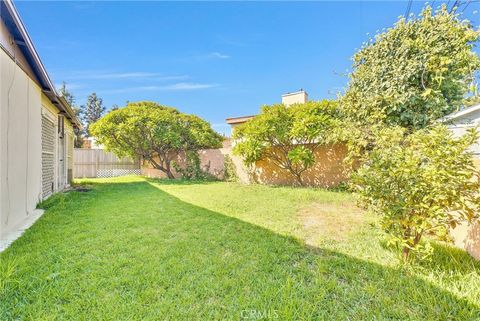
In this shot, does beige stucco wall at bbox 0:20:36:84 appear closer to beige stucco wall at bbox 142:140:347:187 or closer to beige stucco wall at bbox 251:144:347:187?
beige stucco wall at bbox 142:140:347:187

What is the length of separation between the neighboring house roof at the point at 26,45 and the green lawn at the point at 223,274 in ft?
11.3

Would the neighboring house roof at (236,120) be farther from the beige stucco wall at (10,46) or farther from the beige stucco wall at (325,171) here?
the beige stucco wall at (10,46)

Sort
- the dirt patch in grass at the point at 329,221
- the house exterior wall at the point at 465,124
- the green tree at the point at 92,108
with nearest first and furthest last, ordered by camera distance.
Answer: the house exterior wall at the point at 465,124, the dirt patch in grass at the point at 329,221, the green tree at the point at 92,108

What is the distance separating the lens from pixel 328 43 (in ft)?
28.4

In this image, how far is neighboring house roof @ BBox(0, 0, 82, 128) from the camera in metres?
3.69

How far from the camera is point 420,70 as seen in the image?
5.64 meters

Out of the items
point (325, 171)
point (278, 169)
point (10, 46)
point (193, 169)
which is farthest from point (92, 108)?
point (325, 171)

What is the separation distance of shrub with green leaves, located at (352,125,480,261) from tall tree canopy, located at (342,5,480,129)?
3.57 metres

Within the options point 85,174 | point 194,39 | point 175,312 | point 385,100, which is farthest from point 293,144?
point 85,174

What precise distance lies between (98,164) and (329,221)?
1706 centimetres

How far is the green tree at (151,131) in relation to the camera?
12453 millimetres

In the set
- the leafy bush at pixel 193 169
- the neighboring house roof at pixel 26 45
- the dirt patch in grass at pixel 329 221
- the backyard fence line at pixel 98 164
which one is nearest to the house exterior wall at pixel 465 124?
the dirt patch in grass at pixel 329 221

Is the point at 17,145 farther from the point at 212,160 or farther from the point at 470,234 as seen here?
the point at 212,160

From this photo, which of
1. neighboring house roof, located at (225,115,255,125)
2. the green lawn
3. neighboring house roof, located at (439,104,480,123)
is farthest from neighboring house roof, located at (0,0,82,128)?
neighboring house roof, located at (225,115,255,125)
